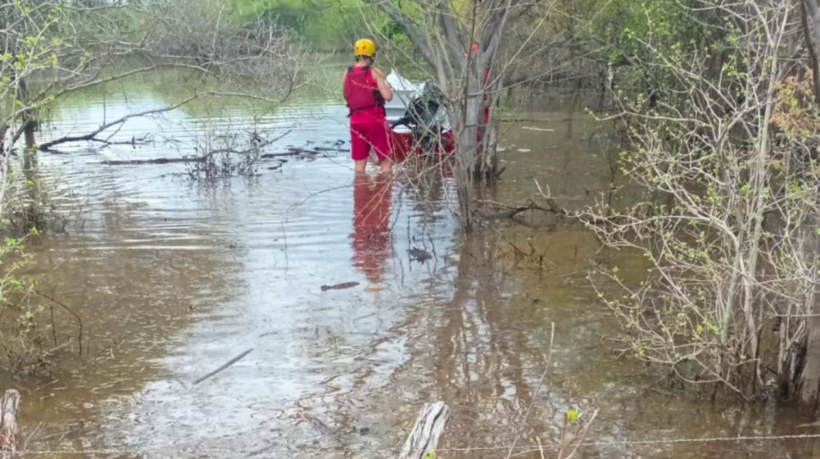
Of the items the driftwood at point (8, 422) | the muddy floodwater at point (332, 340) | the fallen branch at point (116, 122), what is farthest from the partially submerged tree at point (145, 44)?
the driftwood at point (8, 422)

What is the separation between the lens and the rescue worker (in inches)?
370

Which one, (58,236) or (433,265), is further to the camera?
(58,236)

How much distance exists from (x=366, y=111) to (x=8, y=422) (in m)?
7.03

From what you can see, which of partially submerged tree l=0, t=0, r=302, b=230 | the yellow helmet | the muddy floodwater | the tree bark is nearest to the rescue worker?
the yellow helmet

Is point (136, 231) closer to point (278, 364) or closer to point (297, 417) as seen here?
point (278, 364)

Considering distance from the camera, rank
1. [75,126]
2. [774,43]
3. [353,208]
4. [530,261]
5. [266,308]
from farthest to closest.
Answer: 1. [75,126]
2. [353,208]
3. [530,261]
4. [266,308]
5. [774,43]

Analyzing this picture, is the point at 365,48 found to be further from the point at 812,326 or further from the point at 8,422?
the point at 8,422

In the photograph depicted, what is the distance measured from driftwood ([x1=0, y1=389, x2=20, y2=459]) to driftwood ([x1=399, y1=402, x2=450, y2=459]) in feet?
5.15

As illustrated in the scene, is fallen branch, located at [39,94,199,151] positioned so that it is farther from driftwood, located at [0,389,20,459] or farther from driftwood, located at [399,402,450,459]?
driftwood, located at [399,402,450,459]

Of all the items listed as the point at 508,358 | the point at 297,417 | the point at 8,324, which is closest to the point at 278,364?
the point at 297,417

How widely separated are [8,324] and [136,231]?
2916 mm

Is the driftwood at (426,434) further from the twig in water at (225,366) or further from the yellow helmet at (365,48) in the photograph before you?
the yellow helmet at (365,48)

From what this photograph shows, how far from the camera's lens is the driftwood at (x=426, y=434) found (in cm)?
272

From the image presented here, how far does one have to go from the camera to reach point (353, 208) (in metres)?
9.80
